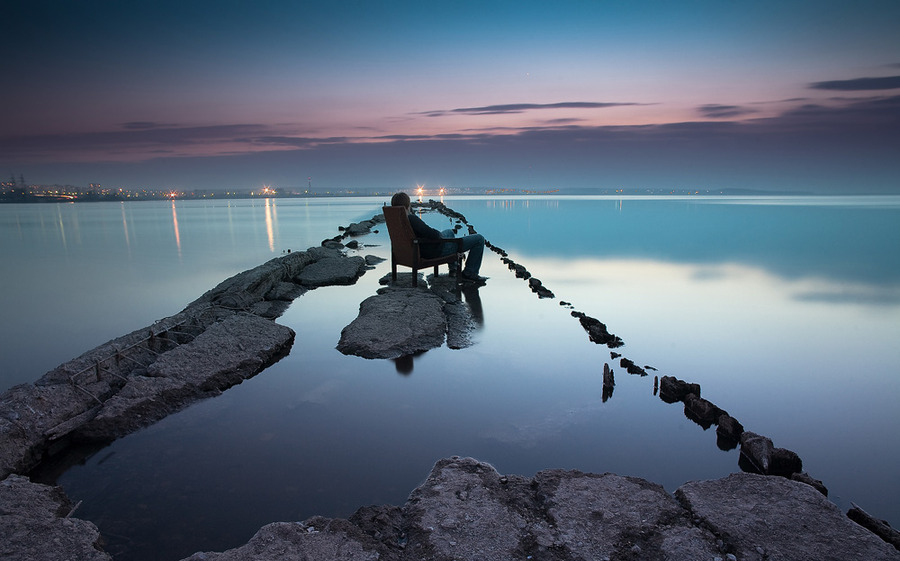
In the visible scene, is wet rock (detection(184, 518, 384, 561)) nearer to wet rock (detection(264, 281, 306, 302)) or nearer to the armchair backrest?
the armchair backrest

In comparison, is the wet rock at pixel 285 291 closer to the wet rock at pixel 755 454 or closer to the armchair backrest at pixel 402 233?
the armchair backrest at pixel 402 233

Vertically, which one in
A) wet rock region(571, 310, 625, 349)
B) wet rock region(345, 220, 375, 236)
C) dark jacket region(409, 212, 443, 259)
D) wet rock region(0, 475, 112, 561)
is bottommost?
wet rock region(345, 220, 375, 236)

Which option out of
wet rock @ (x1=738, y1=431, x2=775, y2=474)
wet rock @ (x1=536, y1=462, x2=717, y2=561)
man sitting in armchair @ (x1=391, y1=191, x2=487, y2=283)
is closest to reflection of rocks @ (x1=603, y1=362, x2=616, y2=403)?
wet rock @ (x1=738, y1=431, x2=775, y2=474)

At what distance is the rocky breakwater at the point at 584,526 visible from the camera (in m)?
1.92

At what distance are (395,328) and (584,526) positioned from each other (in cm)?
315

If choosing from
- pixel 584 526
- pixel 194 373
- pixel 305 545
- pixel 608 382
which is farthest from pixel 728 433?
pixel 194 373

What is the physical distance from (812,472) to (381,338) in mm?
3361

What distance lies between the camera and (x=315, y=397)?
3.66 meters

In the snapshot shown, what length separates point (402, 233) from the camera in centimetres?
695

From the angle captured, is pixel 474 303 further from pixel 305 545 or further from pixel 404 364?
pixel 305 545

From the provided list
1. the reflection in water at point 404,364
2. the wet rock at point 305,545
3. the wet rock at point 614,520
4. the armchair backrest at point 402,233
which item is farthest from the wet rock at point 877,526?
the armchair backrest at point 402,233

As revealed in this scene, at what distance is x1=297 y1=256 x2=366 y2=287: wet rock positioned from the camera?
828 cm

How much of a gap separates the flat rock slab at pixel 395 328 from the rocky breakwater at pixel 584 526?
2.27 m

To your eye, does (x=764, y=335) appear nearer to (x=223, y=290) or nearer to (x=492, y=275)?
(x=492, y=275)
